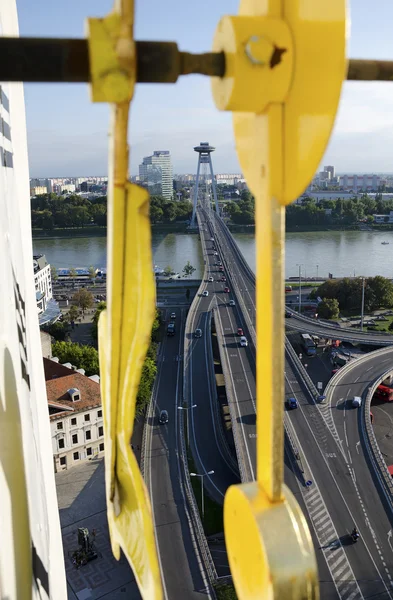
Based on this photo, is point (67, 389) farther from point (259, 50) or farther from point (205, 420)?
point (259, 50)

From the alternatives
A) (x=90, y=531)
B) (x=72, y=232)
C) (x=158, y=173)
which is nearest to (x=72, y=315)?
(x=90, y=531)

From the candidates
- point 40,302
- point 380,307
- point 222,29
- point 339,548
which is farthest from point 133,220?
point 380,307

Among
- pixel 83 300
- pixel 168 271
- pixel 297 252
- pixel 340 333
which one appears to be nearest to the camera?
pixel 340 333

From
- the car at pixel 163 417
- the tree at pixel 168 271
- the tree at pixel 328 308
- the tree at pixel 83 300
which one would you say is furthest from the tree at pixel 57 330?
the tree at pixel 168 271

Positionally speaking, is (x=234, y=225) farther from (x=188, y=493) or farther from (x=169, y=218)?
(x=188, y=493)

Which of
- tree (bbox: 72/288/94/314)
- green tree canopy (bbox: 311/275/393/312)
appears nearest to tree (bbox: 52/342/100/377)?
tree (bbox: 72/288/94/314)

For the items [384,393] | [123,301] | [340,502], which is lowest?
[384,393]

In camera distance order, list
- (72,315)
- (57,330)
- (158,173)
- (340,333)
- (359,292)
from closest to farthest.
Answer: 1. (340,333)
2. (57,330)
3. (72,315)
4. (359,292)
5. (158,173)

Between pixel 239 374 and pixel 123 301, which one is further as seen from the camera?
pixel 239 374
